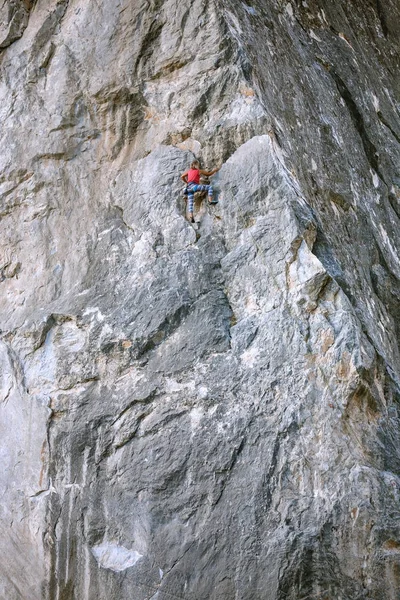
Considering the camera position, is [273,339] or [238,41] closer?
[273,339]

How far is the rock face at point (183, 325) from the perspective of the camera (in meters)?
5.59

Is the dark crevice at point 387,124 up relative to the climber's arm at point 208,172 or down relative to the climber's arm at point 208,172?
down

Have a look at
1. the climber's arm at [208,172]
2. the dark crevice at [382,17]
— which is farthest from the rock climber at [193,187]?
the dark crevice at [382,17]

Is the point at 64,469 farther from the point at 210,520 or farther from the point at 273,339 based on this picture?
the point at 273,339

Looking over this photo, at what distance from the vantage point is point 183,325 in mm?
6184

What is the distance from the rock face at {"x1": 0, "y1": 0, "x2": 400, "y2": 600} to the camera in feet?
18.3

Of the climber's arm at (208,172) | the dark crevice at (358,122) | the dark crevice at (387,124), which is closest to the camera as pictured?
the climber's arm at (208,172)

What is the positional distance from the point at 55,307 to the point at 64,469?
1.47 m

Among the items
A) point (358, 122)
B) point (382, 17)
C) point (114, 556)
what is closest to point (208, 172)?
point (358, 122)

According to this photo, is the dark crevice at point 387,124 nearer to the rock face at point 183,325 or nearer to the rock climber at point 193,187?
the rock face at point 183,325

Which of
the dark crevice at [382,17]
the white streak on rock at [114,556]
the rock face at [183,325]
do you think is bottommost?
the white streak on rock at [114,556]

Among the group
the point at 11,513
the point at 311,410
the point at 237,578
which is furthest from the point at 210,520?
the point at 11,513

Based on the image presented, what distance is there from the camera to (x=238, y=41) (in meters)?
6.75

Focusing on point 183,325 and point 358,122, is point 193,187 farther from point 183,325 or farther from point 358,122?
point 358,122
